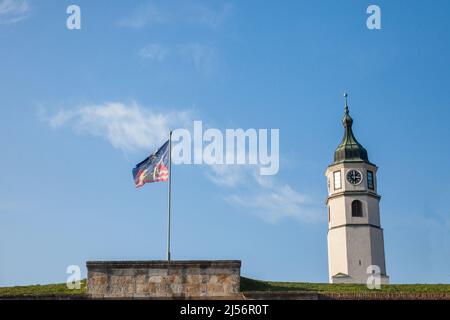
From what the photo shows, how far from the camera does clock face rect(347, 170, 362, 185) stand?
68.1m

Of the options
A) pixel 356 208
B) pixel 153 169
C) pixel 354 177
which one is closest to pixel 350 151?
pixel 354 177

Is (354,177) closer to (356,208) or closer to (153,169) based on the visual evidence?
(356,208)

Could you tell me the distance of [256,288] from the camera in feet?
102

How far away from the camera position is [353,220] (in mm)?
66750

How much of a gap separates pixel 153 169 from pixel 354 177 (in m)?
39.4

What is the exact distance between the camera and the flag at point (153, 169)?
3216cm

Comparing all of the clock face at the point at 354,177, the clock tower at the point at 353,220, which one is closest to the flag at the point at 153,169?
the clock tower at the point at 353,220

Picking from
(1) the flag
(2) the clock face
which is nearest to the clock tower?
(2) the clock face

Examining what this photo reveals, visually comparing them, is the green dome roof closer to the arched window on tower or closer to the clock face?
the clock face

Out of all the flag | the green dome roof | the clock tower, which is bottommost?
the flag
